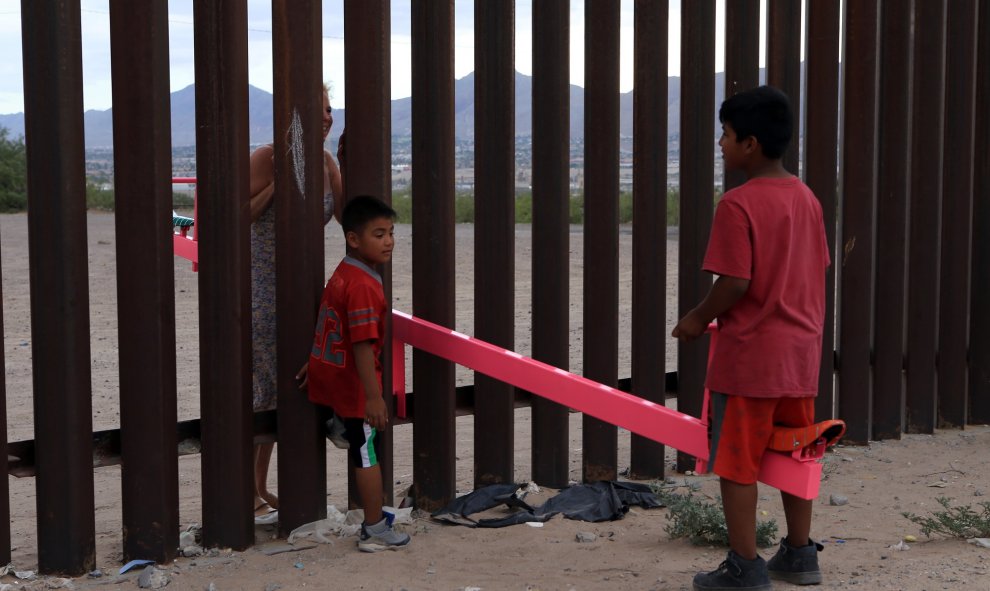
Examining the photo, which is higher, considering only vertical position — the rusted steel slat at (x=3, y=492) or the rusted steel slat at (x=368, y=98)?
the rusted steel slat at (x=368, y=98)

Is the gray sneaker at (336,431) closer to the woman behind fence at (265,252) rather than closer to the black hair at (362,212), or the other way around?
the woman behind fence at (265,252)

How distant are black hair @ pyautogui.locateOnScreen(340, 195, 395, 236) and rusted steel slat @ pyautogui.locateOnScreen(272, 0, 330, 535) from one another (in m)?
0.15

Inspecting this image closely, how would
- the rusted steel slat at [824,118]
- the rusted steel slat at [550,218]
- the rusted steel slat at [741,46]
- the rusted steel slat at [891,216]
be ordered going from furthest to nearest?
the rusted steel slat at [891,216] < the rusted steel slat at [824,118] < the rusted steel slat at [741,46] < the rusted steel slat at [550,218]

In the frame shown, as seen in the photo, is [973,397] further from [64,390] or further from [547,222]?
[64,390]

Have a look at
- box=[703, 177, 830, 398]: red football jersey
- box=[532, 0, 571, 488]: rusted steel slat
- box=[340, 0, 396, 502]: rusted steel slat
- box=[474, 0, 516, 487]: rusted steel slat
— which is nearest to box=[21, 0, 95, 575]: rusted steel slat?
box=[340, 0, 396, 502]: rusted steel slat

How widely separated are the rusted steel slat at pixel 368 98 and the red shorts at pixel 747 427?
1.35m

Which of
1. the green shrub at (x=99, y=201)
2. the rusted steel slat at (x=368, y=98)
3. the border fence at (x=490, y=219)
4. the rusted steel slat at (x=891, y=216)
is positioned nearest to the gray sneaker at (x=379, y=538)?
the border fence at (x=490, y=219)

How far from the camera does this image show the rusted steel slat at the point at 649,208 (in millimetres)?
4977

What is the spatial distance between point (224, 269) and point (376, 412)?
69 centimetres

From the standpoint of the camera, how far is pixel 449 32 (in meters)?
4.38

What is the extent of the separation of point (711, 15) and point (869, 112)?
1069 mm

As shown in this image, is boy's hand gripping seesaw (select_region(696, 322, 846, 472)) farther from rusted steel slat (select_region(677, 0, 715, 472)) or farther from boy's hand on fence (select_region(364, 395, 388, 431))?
rusted steel slat (select_region(677, 0, 715, 472))

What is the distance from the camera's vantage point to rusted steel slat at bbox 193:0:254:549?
3883mm

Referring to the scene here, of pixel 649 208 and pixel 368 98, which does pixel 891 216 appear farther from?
pixel 368 98
